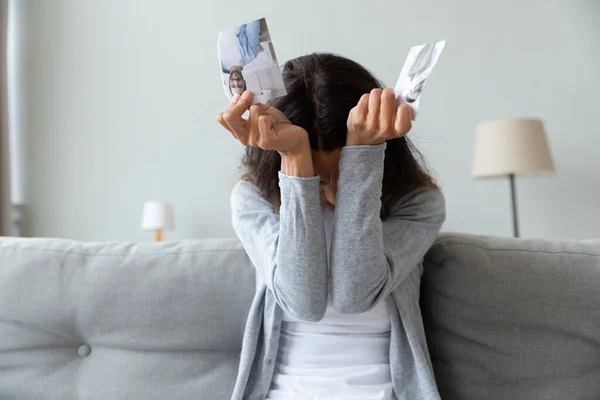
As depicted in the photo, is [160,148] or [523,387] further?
[160,148]

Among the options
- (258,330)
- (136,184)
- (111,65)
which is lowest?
(258,330)

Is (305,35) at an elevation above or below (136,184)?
above

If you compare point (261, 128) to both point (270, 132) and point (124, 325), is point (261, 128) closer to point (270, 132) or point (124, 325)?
point (270, 132)

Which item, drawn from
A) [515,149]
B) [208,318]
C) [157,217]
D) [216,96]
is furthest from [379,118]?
[216,96]

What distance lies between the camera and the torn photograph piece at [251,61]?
784 millimetres

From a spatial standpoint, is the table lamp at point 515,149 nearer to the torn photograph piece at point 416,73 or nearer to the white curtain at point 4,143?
the torn photograph piece at point 416,73

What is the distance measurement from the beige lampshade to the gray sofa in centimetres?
121

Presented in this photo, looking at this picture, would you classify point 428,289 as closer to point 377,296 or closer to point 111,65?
point 377,296

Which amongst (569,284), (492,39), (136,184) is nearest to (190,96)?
(136,184)

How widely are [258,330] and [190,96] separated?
2.09m

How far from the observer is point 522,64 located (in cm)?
253

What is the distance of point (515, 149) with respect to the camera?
220cm

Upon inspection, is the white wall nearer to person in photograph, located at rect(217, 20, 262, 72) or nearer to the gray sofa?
the gray sofa

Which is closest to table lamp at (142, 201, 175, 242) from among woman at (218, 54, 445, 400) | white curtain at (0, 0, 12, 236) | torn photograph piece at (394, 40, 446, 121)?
white curtain at (0, 0, 12, 236)
